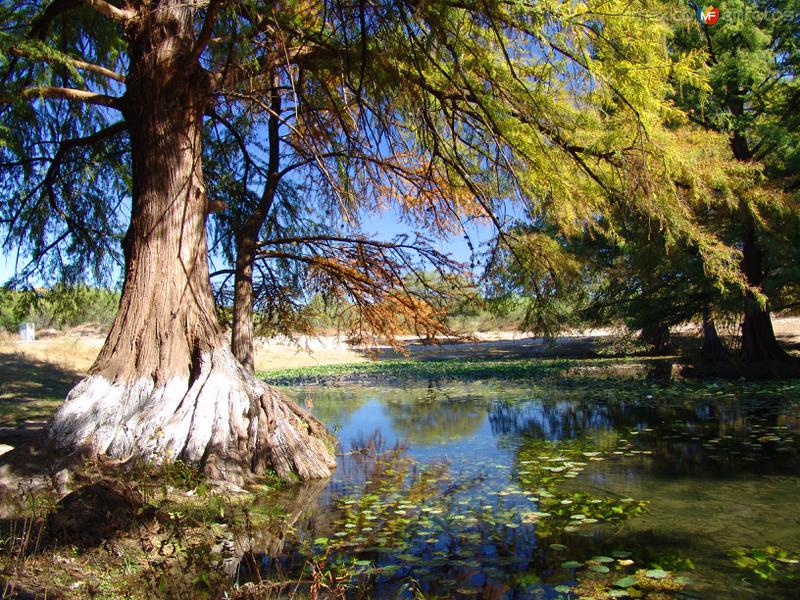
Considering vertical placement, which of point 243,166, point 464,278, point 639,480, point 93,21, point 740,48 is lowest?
point 639,480

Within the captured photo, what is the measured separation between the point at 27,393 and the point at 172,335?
8.63m

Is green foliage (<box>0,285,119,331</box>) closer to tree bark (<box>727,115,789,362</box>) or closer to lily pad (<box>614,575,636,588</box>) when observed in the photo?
lily pad (<box>614,575,636,588</box>)

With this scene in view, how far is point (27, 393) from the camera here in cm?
1262

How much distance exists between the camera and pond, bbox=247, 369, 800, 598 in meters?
3.58

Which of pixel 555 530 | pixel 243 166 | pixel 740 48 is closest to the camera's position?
pixel 555 530

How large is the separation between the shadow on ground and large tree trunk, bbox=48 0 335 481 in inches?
42.6

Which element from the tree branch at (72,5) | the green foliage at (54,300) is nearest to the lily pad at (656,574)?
the tree branch at (72,5)

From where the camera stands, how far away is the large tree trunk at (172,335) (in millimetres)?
5711

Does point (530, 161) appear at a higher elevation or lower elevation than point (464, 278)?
higher

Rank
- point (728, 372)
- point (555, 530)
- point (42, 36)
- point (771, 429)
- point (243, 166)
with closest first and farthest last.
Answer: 1. point (555, 530)
2. point (42, 36)
3. point (771, 429)
4. point (243, 166)
5. point (728, 372)

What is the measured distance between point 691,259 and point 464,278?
793 cm

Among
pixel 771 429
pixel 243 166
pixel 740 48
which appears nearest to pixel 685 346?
pixel 740 48

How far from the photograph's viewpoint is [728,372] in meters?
15.3

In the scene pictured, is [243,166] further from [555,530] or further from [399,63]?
[555,530]
